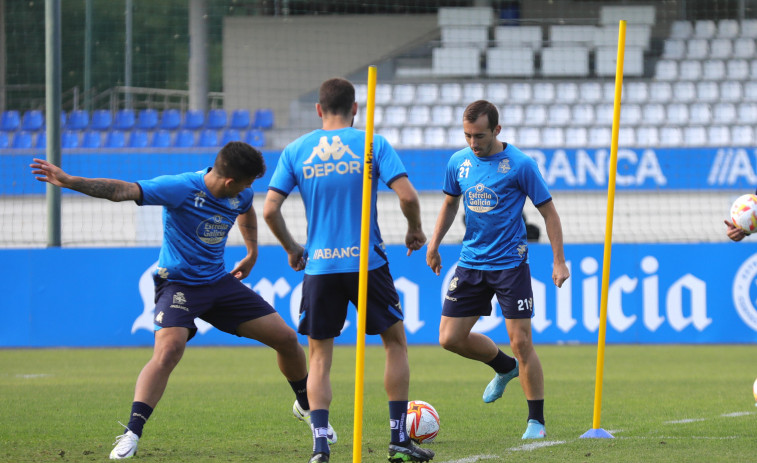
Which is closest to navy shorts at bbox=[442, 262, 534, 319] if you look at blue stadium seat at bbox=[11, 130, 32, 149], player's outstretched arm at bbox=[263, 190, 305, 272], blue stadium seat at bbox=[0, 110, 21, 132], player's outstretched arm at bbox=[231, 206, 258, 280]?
player's outstretched arm at bbox=[231, 206, 258, 280]

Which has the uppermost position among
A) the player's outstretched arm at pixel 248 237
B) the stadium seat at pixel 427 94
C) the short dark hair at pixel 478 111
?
the stadium seat at pixel 427 94

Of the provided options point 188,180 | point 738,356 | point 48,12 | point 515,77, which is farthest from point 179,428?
point 515,77

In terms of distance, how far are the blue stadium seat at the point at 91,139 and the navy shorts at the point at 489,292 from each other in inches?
598

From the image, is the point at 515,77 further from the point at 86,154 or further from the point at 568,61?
the point at 86,154

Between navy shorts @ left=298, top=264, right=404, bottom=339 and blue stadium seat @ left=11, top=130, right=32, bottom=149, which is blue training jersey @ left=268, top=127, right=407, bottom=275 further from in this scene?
blue stadium seat @ left=11, top=130, right=32, bottom=149

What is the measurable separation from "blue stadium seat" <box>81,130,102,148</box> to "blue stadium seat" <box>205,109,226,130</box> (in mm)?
2190

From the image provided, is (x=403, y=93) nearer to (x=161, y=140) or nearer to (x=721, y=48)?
(x=161, y=140)

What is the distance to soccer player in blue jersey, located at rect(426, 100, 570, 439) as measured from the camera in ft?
19.9

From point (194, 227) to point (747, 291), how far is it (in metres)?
8.62

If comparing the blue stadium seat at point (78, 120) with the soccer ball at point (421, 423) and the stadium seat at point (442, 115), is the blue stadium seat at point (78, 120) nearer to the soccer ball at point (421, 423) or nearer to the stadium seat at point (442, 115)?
the stadium seat at point (442, 115)

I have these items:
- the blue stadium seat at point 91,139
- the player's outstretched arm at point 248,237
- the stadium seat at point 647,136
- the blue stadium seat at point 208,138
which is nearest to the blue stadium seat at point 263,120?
the blue stadium seat at point 208,138

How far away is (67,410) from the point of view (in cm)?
732

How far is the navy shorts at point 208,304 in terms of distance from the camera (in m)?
5.72

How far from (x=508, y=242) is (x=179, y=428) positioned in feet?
7.89
